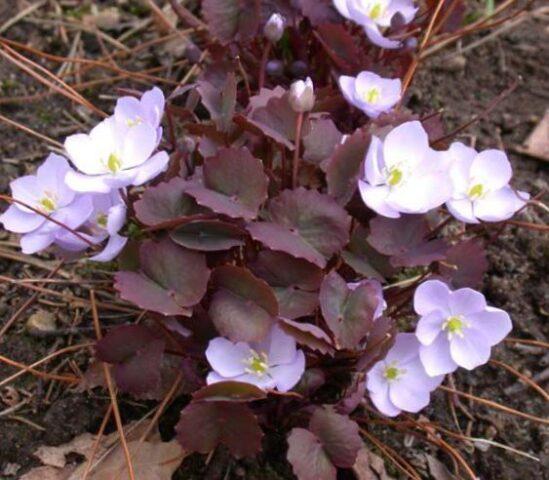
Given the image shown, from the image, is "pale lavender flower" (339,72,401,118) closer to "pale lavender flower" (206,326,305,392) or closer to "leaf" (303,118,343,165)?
"leaf" (303,118,343,165)

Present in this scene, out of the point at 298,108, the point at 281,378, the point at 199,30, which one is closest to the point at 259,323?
the point at 281,378

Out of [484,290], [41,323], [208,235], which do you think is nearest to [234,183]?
[208,235]

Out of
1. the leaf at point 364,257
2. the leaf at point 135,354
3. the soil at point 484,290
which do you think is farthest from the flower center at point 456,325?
the leaf at point 135,354

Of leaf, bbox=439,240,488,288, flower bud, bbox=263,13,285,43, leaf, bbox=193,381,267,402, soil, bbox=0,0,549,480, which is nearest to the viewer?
leaf, bbox=193,381,267,402

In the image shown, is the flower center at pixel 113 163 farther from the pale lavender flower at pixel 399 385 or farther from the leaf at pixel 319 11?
the leaf at pixel 319 11

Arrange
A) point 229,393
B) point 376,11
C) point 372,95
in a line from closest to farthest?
point 229,393, point 372,95, point 376,11

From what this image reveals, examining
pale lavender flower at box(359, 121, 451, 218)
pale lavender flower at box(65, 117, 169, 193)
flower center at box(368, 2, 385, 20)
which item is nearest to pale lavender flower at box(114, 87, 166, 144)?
pale lavender flower at box(65, 117, 169, 193)

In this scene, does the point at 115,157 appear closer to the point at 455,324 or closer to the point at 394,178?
the point at 394,178

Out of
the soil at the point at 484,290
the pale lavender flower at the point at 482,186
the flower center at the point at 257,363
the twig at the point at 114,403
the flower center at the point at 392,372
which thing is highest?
the pale lavender flower at the point at 482,186
